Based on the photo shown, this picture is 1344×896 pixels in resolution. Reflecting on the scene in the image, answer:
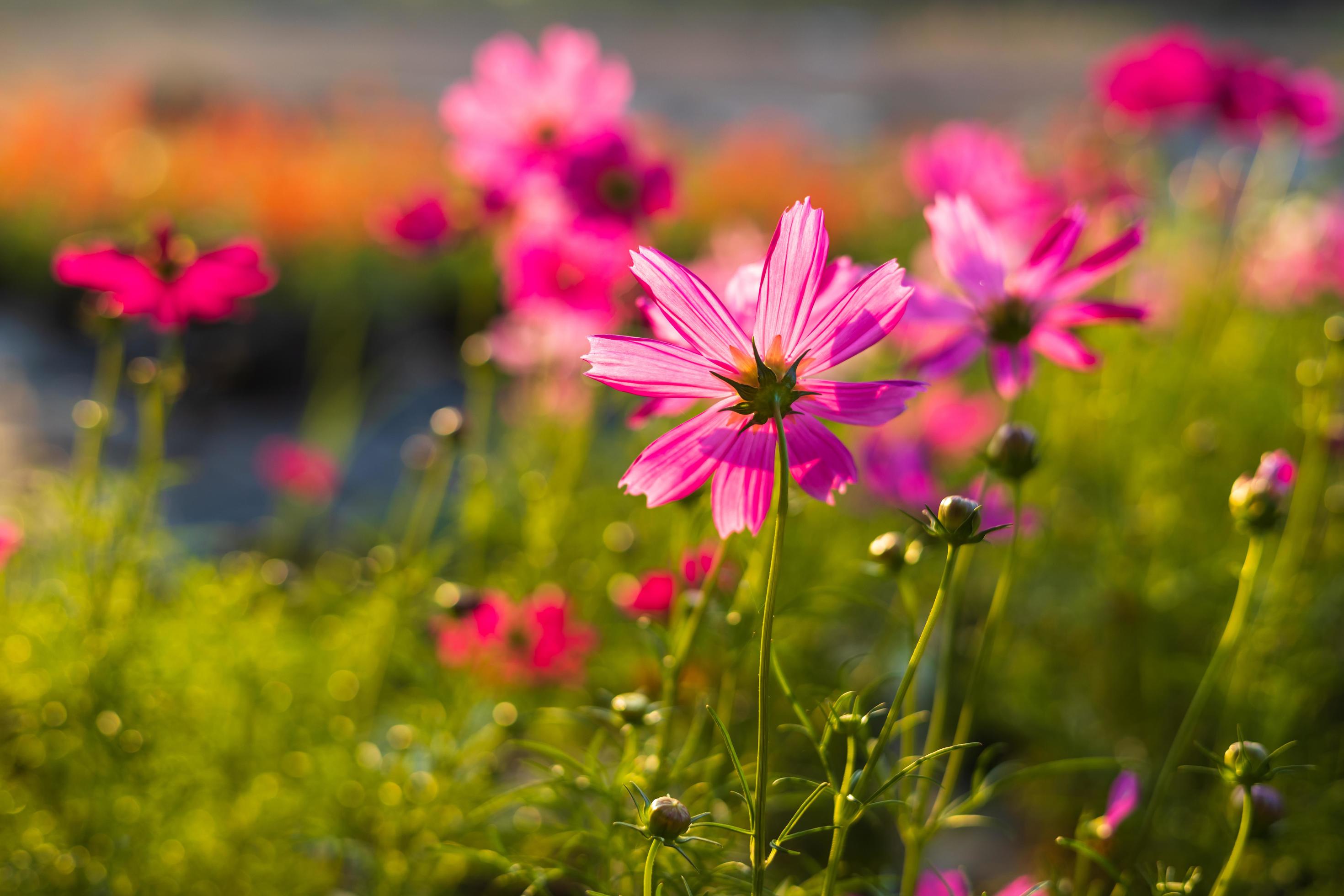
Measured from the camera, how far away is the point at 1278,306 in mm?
1928

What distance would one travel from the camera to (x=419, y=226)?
1.15m

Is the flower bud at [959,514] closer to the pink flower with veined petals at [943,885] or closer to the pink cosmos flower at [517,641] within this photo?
the pink flower with veined petals at [943,885]

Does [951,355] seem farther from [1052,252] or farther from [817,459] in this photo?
[817,459]

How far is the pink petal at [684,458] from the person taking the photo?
53cm

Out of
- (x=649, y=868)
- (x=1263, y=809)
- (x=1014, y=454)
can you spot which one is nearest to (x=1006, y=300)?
(x=1014, y=454)

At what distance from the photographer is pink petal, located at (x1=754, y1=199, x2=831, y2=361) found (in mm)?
502

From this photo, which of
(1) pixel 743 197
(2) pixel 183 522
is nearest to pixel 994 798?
(2) pixel 183 522

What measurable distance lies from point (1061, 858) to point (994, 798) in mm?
190

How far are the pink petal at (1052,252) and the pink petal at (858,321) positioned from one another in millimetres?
226

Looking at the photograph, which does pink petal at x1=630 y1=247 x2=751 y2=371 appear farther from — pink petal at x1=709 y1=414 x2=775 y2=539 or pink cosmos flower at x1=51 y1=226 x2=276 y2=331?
pink cosmos flower at x1=51 y1=226 x2=276 y2=331

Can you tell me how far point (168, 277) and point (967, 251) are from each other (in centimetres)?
59

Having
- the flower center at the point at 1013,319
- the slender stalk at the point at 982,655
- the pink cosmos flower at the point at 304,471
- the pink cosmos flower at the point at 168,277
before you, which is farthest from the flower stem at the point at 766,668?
the pink cosmos flower at the point at 304,471

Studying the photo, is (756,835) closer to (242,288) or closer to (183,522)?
(242,288)

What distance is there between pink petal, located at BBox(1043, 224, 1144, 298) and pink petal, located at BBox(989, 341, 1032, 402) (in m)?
0.04
